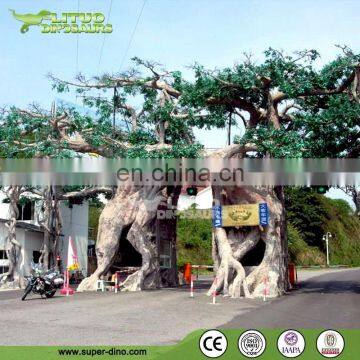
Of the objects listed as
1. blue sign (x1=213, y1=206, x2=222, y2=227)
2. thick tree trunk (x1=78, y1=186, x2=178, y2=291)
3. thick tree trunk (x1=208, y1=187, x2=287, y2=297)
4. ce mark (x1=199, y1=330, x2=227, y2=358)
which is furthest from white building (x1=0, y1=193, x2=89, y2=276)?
ce mark (x1=199, y1=330, x2=227, y2=358)

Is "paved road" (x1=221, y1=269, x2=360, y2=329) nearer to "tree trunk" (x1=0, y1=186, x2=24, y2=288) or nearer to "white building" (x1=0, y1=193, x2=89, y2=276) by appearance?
"tree trunk" (x1=0, y1=186, x2=24, y2=288)

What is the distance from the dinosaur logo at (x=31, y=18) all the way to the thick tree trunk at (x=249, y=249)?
1196cm

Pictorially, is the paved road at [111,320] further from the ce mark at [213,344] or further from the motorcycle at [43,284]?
the ce mark at [213,344]

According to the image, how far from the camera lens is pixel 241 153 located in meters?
24.4

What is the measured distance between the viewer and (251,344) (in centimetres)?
738

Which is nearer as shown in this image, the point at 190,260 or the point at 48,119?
the point at 48,119

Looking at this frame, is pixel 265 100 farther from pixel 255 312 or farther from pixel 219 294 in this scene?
pixel 255 312

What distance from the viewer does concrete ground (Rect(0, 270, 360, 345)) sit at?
33.9 ft

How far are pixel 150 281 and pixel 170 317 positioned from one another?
14758mm

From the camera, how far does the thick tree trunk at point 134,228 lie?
94.2 ft

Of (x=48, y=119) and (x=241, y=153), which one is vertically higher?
(x=48, y=119)

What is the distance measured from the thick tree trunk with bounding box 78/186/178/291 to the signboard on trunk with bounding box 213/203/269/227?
5.13 meters

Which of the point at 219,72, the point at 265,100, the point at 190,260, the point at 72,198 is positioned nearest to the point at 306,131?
the point at 265,100

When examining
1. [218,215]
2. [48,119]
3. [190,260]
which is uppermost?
[48,119]
